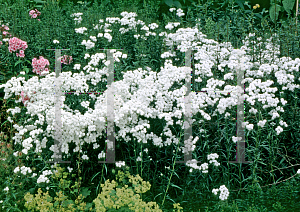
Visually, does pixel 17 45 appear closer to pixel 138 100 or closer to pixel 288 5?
pixel 138 100

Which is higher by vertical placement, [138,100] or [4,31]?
[4,31]

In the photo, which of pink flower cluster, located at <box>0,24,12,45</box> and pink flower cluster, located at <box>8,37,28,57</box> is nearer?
pink flower cluster, located at <box>8,37,28,57</box>

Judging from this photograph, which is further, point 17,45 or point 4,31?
point 4,31

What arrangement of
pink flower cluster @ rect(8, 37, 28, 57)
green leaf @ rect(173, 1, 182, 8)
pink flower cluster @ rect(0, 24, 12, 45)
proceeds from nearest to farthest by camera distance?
pink flower cluster @ rect(8, 37, 28, 57) < pink flower cluster @ rect(0, 24, 12, 45) < green leaf @ rect(173, 1, 182, 8)

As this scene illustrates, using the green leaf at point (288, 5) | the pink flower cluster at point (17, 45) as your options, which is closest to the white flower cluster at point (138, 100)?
the pink flower cluster at point (17, 45)

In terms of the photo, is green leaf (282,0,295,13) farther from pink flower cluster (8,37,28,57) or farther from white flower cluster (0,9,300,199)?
pink flower cluster (8,37,28,57)

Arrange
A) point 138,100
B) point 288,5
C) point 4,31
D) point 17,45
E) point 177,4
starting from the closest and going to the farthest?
point 138,100, point 17,45, point 4,31, point 288,5, point 177,4

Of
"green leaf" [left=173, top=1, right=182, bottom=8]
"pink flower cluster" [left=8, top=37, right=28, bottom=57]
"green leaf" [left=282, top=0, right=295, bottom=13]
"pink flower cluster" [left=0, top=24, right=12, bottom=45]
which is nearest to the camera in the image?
"pink flower cluster" [left=8, top=37, right=28, bottom=57]

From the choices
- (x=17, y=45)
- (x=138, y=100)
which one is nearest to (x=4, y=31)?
(x=17, y=45)

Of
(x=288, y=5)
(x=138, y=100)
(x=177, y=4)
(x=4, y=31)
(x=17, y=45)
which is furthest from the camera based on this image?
(x=177, y=4)

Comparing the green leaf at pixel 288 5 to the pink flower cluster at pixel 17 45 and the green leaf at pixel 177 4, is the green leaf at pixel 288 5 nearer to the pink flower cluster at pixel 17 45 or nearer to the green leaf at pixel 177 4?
the green leaf at pixel 177 4

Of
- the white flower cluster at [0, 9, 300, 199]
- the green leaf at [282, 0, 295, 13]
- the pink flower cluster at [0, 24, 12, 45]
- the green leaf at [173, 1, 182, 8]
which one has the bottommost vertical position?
the white flower cluster at [0, 9, 300, 199]

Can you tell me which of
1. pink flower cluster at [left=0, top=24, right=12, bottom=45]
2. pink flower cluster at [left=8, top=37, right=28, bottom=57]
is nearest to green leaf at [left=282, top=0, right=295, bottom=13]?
pink flower cluster at [left=8, top=37, right=28, bottom=57]

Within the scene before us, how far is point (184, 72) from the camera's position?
4.32m
